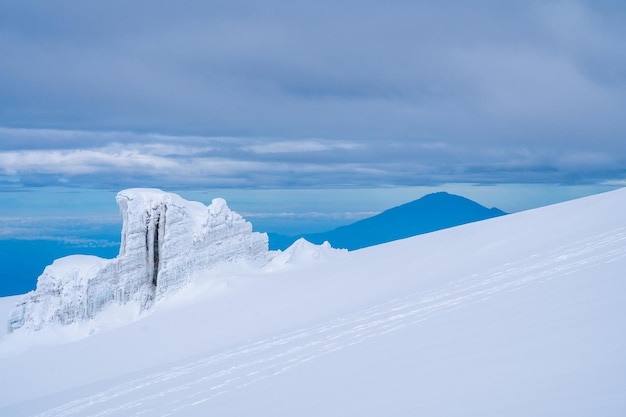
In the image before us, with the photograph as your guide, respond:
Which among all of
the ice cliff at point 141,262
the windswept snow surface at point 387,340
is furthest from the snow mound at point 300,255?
the ice cliff at point 141,262

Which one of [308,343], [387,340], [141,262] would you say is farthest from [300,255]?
[387,340]

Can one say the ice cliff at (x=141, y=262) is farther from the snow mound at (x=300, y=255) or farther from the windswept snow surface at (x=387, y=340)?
the snow mound at (x=300, y=255)

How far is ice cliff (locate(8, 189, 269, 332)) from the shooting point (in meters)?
22.4

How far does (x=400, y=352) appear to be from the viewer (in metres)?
10.8

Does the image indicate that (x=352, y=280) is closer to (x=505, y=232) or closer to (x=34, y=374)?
(x=505, y=232)

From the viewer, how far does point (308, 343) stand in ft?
45.3

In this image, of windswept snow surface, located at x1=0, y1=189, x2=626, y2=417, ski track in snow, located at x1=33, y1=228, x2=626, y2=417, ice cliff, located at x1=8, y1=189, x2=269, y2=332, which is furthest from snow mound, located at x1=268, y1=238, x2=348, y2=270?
ski track in snow, located at x1=33, y1=228, x2=626, y2=417

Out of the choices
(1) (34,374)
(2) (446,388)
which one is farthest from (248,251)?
(2) (446,388)

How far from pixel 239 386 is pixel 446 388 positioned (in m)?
4.74

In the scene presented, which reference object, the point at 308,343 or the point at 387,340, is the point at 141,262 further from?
the point at 387,340

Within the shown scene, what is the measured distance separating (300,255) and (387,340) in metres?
13.6

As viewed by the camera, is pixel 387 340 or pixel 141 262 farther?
pixel 141 262

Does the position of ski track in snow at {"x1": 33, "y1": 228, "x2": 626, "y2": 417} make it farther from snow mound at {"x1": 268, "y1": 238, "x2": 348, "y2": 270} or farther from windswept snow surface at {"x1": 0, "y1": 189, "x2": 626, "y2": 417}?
snow mound at {"x1": 268, "y1": 238, "x2": 348, "y2": 270}

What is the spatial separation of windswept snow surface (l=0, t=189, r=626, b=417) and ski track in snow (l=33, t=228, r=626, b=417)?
7 centimetres
